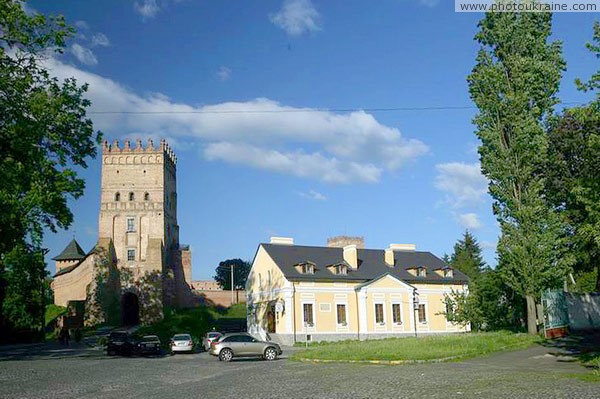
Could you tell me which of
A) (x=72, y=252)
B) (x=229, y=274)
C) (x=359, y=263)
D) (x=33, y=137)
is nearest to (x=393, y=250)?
(x=359, y=263)

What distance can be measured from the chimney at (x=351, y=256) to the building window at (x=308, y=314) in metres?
6.33

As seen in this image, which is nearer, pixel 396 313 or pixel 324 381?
pixel 324 381

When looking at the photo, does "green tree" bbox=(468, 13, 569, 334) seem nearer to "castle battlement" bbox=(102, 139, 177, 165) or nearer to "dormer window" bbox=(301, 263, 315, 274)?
"dormer window" bbox=(301, 263, 315, 274)

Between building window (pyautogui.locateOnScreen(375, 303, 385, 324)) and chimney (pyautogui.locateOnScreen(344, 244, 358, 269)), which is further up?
chimney (pyautogui.locateOnScreen(344, 244, 358, 269))

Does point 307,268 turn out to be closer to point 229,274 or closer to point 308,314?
point 308,314

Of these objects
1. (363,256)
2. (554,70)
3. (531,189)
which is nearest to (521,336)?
(531,189)

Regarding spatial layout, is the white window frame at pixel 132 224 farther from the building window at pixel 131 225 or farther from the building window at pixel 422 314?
the building window at pixel 422 314

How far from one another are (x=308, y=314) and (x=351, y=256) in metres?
7.46

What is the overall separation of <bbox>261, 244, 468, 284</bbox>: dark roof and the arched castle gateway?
80.7 ft

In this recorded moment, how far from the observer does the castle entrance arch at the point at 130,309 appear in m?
69.1

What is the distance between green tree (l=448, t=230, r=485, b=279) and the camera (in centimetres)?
8100

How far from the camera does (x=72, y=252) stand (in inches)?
3504

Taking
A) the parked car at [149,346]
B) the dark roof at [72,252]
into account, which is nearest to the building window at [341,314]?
the parked car at [149,346]

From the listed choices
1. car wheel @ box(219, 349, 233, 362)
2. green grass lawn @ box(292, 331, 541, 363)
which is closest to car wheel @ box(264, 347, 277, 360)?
green grass lawn @ box(292, 331, 541, 363)
